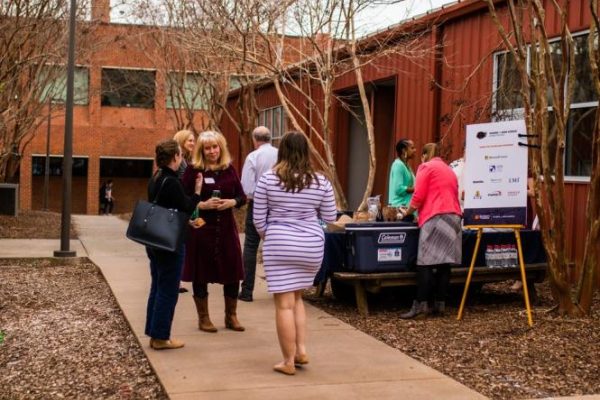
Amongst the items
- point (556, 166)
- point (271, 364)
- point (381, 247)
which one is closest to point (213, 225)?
point (271, 364)

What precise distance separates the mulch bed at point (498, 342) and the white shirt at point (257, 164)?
159 cm

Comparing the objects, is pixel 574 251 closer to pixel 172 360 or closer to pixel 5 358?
pixel 172 360

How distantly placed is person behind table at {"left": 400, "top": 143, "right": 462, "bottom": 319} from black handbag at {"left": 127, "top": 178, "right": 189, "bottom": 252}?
2.86 m

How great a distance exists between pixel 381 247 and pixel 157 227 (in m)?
2.87

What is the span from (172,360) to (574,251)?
6.27m

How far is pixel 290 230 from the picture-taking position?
5.98 m

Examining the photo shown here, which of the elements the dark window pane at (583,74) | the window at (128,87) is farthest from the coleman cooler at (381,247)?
the window at (128,87)

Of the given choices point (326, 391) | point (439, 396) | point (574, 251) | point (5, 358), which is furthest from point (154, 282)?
point (574, 251)

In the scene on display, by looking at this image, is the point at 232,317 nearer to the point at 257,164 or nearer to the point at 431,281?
the point at 257,164

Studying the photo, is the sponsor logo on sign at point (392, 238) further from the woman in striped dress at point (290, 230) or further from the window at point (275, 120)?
the window at point (275, 120)

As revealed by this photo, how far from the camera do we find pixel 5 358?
693 cm

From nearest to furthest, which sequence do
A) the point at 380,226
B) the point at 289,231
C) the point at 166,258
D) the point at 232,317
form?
the point at 289,231 → the point at 166,258 → the point at 232,317 → the point at 380,226

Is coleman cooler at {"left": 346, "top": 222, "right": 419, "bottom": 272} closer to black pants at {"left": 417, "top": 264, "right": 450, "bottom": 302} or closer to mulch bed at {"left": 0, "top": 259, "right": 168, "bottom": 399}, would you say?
black pants at {"left": 417, "top": 264, "right": 450, "bottom": 302}

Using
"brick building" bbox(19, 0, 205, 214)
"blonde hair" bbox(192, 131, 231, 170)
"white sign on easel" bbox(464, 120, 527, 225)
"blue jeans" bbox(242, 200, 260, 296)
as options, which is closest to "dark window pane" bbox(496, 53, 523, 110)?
"white sign on easel" bbox(464, 120, 527, 225)
